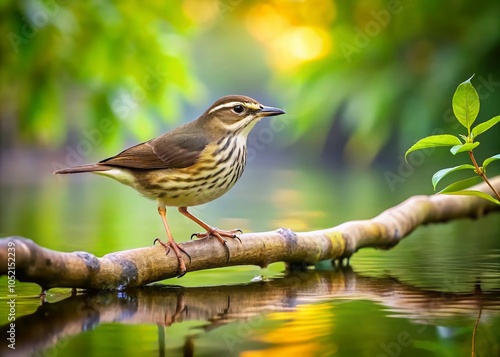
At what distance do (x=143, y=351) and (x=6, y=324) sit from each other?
0.54 m

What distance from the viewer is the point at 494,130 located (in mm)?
8102

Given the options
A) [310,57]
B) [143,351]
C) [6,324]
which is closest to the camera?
[143,351]

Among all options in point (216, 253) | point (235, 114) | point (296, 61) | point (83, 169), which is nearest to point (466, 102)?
point (216, 253)

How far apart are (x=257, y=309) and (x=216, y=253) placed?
600 millimetres

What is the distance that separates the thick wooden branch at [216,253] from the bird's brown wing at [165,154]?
48cm

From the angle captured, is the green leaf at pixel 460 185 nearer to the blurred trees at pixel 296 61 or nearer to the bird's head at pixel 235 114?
the bird's head at pixel 235 114

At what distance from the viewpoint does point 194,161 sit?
11.5 feet

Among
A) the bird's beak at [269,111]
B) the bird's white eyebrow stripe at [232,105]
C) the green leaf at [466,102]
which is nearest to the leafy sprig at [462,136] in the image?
the green leaf at [466,102]

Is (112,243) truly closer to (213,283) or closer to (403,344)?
(213,283)

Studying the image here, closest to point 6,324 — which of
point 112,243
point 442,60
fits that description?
point 112,243

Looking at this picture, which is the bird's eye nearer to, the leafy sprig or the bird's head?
the bird's head

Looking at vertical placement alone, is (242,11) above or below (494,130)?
above

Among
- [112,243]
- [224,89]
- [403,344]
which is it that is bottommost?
[403,344]

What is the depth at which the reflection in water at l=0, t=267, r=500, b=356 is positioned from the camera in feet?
7.12
